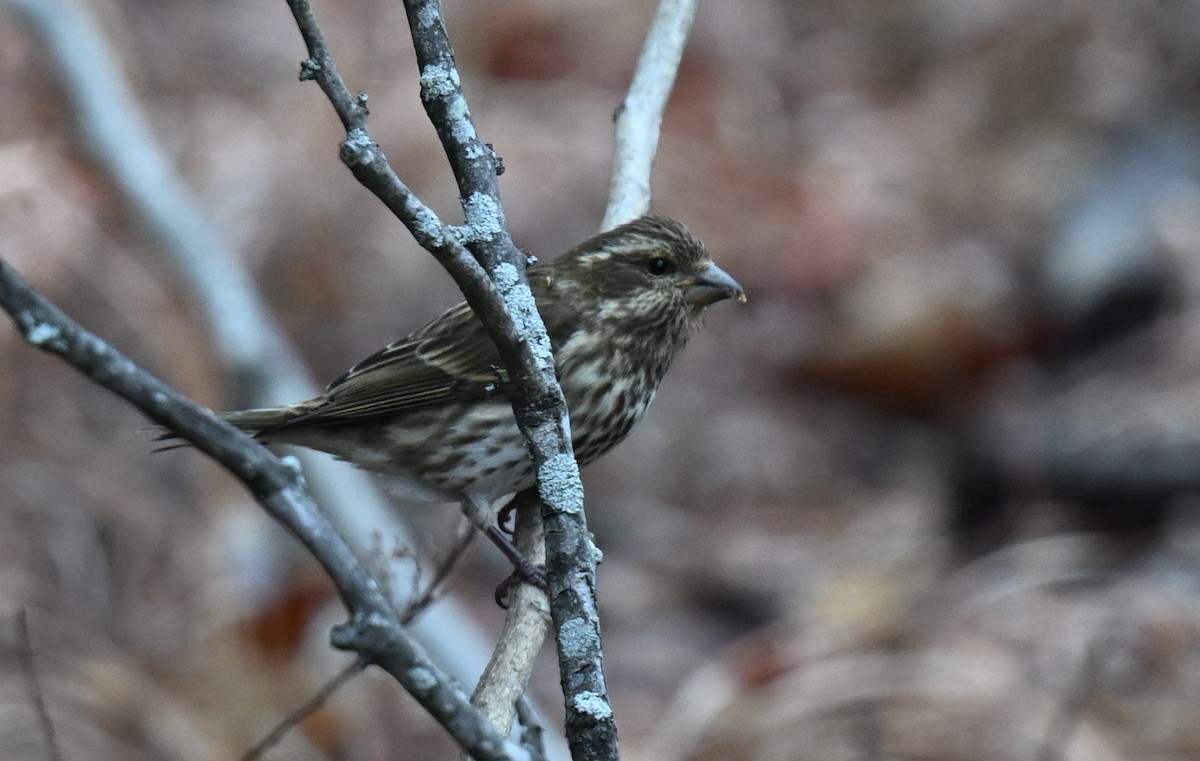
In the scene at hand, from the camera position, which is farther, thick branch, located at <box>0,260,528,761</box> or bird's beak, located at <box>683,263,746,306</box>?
bird's beak, located at <box>683,263,746,306</box>

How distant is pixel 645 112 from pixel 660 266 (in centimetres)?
43

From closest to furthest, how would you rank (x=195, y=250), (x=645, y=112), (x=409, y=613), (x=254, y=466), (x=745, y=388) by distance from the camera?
(x=254, y=466) < (x=409, y=613) < (x=645, y=112) < (x=195, y=250) < (x=745, y=388)

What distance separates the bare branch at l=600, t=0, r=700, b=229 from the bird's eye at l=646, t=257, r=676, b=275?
0.47ft

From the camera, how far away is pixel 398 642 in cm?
175

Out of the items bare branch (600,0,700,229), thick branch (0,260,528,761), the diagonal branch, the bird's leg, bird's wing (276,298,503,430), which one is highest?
bare branch (600,0,700,229)

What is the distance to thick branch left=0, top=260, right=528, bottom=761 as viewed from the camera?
61.9 inches

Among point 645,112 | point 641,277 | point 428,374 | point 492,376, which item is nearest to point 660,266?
point 641,277

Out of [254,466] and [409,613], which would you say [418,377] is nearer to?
[409,613]

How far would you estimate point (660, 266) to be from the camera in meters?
4.16

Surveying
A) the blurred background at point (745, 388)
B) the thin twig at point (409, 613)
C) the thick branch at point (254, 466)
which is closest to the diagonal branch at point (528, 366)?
the thick branch at point (254, 466)

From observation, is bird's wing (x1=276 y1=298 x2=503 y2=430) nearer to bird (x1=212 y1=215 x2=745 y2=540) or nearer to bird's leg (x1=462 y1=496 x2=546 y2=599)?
bird (x1=212 y1=215 x2=745 y2=540)

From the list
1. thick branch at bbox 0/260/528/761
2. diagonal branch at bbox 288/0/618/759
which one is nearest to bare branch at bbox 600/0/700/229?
diagonal branch at bbox 288/0/618/759

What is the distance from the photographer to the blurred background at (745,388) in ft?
19.0

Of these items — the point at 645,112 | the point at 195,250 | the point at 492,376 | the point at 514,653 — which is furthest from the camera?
the point at 195,250
